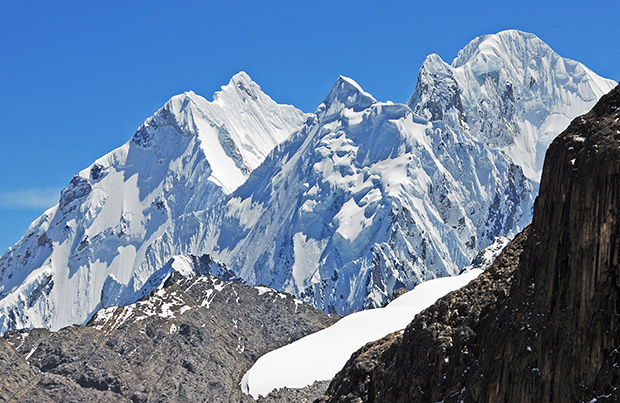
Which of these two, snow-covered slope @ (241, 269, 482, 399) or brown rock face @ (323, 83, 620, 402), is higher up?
snow-covered slope @ (241, 269, 482, 399)

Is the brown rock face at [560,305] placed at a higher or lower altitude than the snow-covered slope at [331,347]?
lower

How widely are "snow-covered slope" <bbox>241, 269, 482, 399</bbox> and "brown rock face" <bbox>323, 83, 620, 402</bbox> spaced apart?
9922 cm

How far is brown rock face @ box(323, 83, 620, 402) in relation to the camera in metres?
47.5

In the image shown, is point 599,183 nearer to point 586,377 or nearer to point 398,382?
point 586,377

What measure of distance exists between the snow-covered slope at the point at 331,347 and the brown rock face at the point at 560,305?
Answer: 99.2 m

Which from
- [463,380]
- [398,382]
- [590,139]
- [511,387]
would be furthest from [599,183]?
[398,382]

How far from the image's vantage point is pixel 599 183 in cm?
4812

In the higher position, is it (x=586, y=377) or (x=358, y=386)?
(x=358, y=386)

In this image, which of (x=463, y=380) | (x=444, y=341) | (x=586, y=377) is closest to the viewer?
(x=586, y=377)

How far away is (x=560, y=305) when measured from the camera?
49.9 m

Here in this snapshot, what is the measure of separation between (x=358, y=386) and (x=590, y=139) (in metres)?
27.9

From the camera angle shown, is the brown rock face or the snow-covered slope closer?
the brown rock face

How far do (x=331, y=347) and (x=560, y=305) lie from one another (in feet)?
416

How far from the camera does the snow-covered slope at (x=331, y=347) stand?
164125 mm
